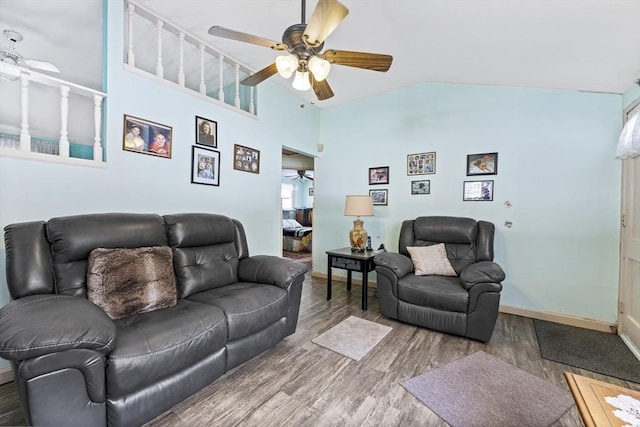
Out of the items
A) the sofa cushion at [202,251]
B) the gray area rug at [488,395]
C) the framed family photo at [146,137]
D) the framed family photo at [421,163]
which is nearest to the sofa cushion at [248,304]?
the sofa cushion at [202,251]

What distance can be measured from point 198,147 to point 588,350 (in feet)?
13.3

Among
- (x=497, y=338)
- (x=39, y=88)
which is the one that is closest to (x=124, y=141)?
(x=39, y=88)

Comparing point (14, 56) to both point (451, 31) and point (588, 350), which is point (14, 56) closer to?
point (451, 31)

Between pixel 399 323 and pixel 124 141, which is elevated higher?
pixel 124 141

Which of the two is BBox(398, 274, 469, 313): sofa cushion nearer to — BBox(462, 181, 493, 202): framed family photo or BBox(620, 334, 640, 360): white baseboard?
BBox(462, 181, 493, 202): framed family photo

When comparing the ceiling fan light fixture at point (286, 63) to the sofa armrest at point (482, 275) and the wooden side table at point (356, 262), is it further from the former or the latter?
the sofa armrest at point (482, 275)

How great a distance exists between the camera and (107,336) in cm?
120

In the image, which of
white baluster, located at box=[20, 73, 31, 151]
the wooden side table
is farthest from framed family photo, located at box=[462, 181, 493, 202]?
white baluster, located at box=[20, 73, 31, 151]

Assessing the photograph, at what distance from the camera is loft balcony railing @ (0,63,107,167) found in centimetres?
177

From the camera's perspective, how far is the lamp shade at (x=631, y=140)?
210cm

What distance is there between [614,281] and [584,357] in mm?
1022

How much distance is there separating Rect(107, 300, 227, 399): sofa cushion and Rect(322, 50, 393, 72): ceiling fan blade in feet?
6.10

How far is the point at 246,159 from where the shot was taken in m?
3.35

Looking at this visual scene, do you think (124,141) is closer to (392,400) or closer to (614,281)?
(392,400)
